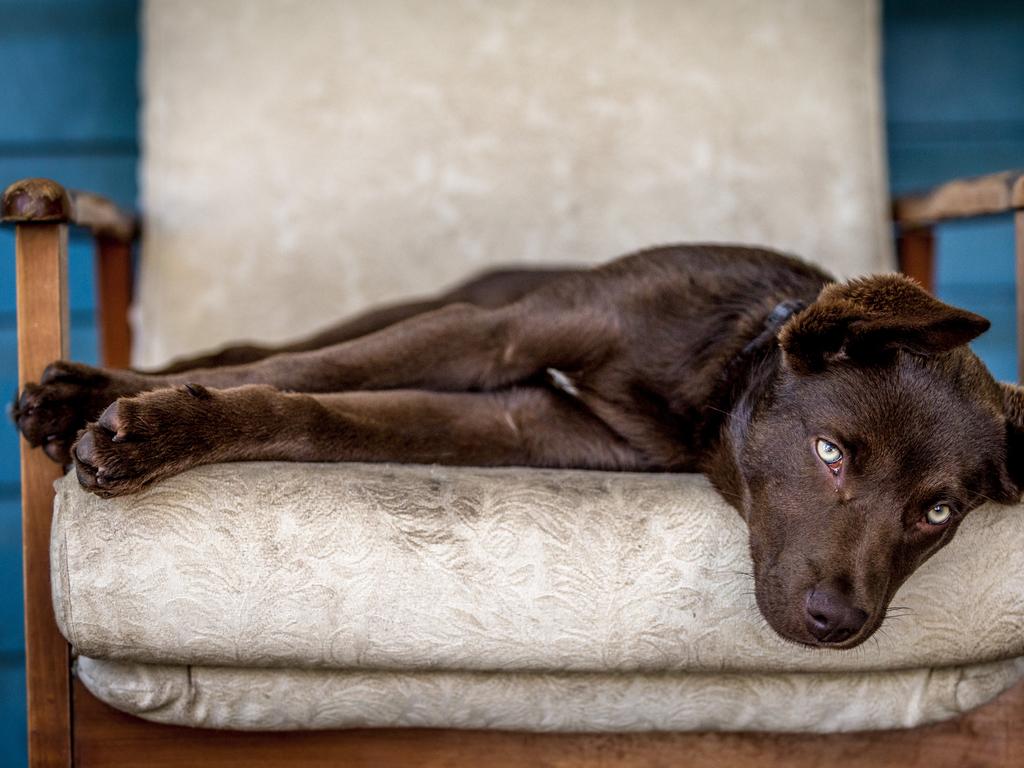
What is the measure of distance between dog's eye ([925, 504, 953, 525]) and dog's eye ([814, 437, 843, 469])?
153 mm

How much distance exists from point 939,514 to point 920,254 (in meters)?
1.52

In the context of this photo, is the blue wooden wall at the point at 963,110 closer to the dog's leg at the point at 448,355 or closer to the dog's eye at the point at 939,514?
the dog's leg at the point at 448,355

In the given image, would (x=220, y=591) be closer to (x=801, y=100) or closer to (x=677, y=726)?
(x=677, y=726)

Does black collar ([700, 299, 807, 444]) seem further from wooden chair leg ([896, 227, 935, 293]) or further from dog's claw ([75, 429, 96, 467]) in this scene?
wooden chair leg ([896, 227, 935, 293])

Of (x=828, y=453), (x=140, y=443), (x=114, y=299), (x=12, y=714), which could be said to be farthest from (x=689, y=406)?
(x=12, y=714)

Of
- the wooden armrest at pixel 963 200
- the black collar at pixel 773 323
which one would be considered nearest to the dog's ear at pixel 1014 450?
the black collar at pixel 773 323

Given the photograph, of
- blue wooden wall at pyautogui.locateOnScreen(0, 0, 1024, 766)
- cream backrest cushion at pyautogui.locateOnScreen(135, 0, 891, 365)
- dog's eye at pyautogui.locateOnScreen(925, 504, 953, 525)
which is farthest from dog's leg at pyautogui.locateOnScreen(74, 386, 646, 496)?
blue wooden wall at pyautogui.locateOnScreen(0, 0, 1024, 766)

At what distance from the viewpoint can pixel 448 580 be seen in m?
1.57

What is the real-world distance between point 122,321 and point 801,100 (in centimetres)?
191

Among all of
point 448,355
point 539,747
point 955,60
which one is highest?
point 955,60

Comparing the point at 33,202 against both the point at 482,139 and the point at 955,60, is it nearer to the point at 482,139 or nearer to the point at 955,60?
the point at 482,139

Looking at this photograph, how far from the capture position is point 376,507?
1.59 m

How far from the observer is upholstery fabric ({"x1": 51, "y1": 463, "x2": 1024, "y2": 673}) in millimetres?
1528

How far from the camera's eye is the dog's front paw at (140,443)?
1519mm
